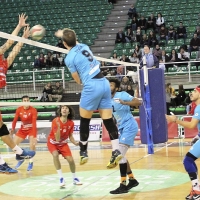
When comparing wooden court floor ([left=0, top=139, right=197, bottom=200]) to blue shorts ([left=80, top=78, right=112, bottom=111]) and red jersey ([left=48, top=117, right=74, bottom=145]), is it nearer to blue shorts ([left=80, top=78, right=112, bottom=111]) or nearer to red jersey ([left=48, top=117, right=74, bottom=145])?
red jersey ([left=48, top=117, right=74, bottom=145])

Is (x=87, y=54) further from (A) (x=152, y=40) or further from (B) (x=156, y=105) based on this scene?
(A) (x=152, y=40)

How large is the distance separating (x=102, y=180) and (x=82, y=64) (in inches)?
164

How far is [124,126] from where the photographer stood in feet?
30.0

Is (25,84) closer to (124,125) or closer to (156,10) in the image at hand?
(156,10)

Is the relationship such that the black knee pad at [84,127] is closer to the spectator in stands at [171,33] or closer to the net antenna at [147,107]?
the net antenna at [147,107]

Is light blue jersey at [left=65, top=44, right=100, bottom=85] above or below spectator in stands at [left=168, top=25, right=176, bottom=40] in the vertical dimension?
below

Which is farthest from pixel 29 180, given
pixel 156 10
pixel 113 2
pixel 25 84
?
pixel 113 2

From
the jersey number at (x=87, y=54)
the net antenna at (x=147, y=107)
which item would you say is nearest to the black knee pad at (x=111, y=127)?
the jersey number at (x=87, y=54)

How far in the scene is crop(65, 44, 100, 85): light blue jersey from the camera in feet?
22.3

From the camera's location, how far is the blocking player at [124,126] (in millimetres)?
8791

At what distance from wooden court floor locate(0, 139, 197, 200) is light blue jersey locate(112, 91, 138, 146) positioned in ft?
3.04

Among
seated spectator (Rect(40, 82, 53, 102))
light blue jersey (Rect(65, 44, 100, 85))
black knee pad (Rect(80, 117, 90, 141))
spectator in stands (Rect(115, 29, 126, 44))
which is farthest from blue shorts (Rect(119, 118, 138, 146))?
spectator in stands (Rect(115, 29, 126, 44))

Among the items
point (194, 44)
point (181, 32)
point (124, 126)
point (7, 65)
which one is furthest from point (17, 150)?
point (181, 32)

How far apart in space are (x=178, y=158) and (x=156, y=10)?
14377 millimetres
